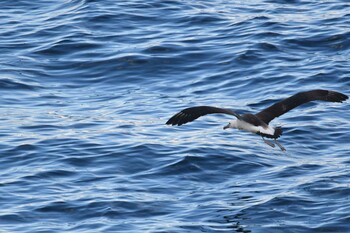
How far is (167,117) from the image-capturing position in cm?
Result: 1698

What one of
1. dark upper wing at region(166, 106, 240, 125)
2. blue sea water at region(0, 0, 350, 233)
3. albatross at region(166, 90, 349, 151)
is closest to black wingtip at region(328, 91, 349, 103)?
albatross at region(166, 90, 349, 151)

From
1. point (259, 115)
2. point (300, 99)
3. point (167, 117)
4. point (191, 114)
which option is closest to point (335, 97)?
point (300, 99)

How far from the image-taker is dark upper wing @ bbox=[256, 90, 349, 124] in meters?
14.4

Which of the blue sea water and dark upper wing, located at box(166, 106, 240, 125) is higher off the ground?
dark upper wing, located at box(166, 106, 240, 125)

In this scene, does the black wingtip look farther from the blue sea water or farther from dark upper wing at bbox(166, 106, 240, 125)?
dark upper wing at bbox(166, 106, 240, 125)

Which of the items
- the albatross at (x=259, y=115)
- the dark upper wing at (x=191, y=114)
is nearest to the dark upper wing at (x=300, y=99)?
the albatross at (x=259, y=115)

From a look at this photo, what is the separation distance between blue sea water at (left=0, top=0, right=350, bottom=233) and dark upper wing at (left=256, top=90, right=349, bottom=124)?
0.84 meters

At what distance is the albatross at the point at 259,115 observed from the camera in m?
13.3

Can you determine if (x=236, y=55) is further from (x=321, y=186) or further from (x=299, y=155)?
(x=321, y=186)

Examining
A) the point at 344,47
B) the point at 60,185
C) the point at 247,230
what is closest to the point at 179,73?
the point at 344,47

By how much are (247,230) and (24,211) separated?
9.98 feet

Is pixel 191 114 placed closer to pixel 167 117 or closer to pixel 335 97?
pixel 335 97

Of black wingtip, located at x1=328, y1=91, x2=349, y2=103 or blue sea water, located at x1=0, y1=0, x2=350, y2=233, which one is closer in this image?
blue sea water, located at x1=0, y1=0, x2=350, y2=233

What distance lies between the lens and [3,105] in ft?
58.7
